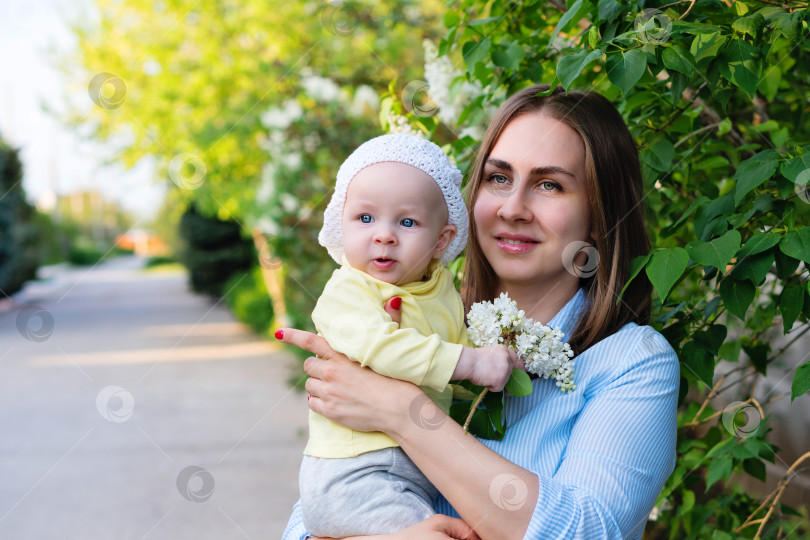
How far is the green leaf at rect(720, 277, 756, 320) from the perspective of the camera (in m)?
1.74

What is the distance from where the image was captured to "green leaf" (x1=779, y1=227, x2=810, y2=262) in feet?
5.18

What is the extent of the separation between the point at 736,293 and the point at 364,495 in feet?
3.18

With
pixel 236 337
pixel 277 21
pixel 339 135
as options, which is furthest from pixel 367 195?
pixel 236 337

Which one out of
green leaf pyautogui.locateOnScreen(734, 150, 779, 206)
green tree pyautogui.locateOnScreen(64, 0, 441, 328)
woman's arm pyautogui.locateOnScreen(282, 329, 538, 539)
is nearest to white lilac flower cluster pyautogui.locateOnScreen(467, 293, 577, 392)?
woman's arm pyautogui.locateOnScreen(282, 329, 538, 539)

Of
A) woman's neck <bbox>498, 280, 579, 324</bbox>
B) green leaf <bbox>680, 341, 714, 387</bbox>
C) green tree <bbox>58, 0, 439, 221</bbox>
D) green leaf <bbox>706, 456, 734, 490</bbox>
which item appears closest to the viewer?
green leaf <bbox>680, 341, 714, 387</bbox>

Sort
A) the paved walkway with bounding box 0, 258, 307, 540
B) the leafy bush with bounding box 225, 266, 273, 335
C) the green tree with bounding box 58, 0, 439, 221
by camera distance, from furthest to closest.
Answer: the leafy bush with bounding box 225, 266, 273, 335 → the green tree with bounding box 58, 0, 439, 221 → the paved walkway with bounding box 0, 258, 307, 540

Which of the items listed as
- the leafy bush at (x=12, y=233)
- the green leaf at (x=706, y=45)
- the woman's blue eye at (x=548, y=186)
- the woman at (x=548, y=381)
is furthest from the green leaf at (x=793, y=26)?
the leafy bush at (x=12, y=233)

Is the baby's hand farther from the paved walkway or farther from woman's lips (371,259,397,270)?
the paved walkway

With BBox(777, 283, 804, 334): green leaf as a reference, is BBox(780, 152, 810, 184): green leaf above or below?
above

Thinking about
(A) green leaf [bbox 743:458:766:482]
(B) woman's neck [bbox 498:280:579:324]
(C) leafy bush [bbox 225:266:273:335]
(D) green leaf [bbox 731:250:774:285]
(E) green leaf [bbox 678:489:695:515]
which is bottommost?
(C) leafy bush [bbox 225:266:273:335]

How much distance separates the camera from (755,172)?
1.70 metres

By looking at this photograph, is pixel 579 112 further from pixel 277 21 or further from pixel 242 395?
pixel 277 21

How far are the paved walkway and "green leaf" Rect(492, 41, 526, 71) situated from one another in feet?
6.60

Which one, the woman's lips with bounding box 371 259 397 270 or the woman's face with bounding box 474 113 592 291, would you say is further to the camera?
the woman's face with bounding box 474 113 592 291
